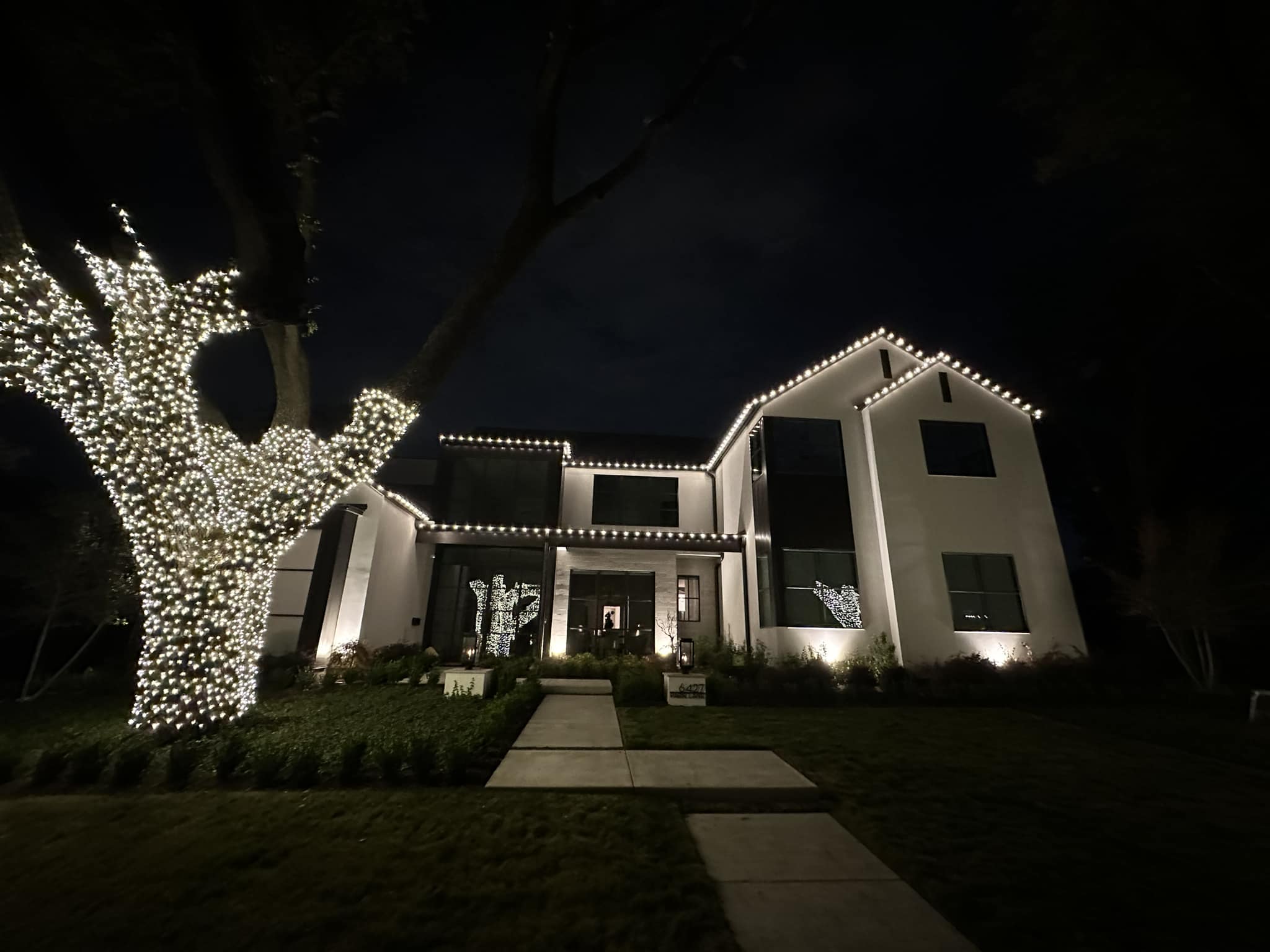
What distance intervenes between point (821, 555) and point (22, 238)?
13.4m

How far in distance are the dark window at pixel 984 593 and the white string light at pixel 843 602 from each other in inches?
78.6

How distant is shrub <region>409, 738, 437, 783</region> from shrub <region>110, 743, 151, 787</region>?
94.7 inches

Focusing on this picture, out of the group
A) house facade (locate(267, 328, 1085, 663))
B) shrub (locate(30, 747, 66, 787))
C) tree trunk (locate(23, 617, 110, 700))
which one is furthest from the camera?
house facade (locate(267, 328, 1085, 663))

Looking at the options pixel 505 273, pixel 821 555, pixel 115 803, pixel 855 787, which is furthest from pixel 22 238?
pixel 821 555

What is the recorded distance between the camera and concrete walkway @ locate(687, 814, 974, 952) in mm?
2529

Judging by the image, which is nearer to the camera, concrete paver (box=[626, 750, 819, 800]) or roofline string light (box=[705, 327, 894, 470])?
concrete paver (box=[626, 750, 819, 800])

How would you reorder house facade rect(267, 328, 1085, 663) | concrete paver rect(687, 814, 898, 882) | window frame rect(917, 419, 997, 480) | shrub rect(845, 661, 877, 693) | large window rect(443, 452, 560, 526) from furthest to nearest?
large window rect(443, 452, 560, 526), window frame rect(917, 419, 997, 480), house facade rect(267, 328, 1085, 663), shrub rect(845, 661, 877, 693), concrete paver rect(687, 814, 898, 882)

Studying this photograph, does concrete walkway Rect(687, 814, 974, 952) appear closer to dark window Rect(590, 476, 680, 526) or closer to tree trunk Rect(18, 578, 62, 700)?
tree trunk Rect(18, 578, 62, 700)

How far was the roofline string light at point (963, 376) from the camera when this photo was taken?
12328mm

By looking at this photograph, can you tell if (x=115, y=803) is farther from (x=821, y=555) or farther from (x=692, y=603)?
(x=692, y=603)

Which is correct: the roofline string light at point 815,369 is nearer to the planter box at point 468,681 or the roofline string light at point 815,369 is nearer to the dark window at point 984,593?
Answer: the dark window at point 984,593

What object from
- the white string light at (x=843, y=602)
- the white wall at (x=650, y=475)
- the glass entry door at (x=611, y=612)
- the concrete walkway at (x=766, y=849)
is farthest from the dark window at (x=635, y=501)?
the concrete walkway at (x=766, y=849)

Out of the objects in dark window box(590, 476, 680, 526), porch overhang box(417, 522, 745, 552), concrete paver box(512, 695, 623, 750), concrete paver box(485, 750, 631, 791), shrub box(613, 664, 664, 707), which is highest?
dark window box(590, 476, 680, 526)

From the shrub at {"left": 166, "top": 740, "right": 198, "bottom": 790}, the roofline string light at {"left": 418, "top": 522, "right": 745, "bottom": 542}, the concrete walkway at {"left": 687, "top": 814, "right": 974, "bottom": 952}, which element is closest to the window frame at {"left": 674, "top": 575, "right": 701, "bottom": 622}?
the roofline string light at {"left": 418, "top": 522, "right": 745, "bottom": 542}
